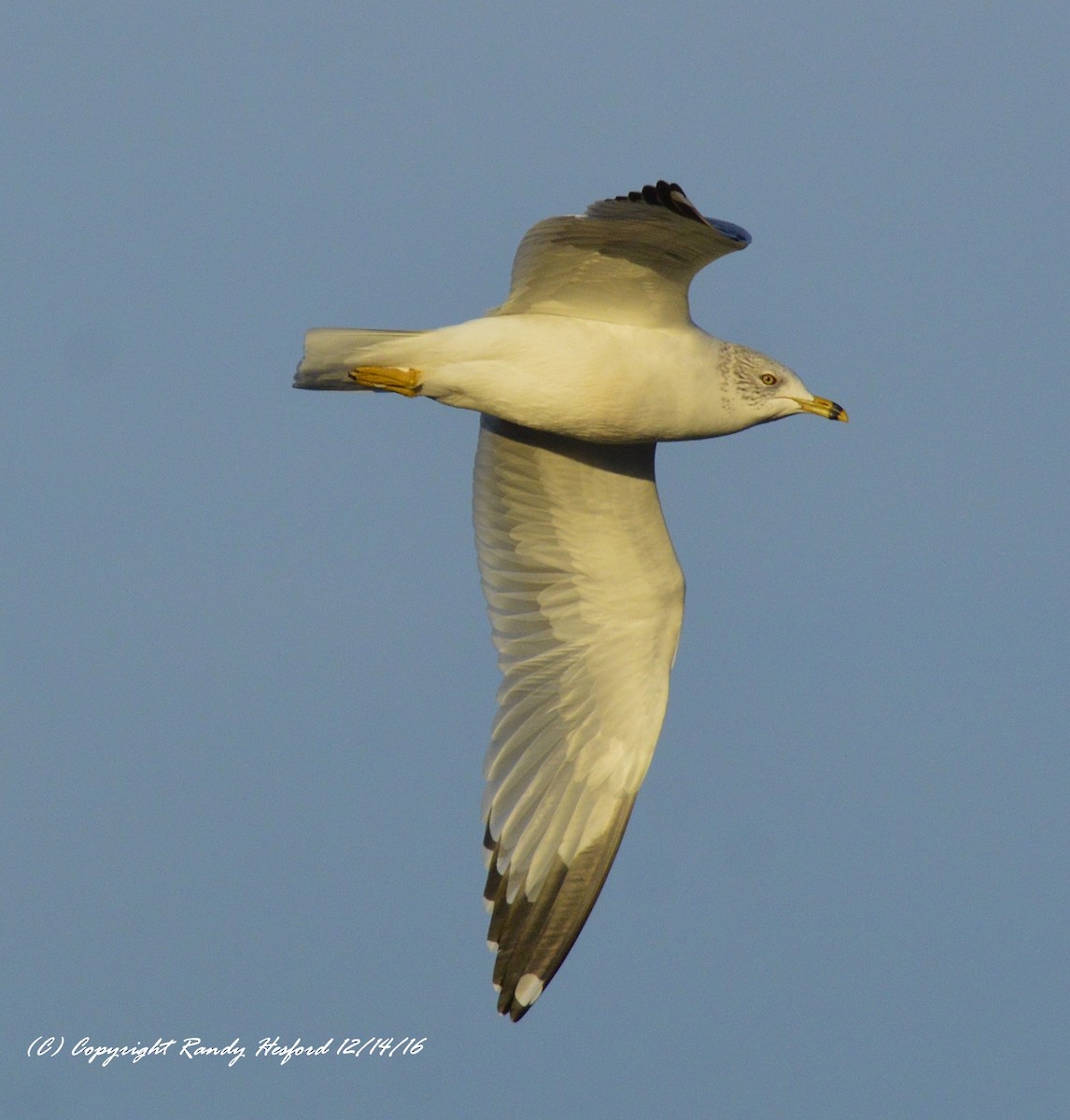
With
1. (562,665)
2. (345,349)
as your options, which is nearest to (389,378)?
(345,349)

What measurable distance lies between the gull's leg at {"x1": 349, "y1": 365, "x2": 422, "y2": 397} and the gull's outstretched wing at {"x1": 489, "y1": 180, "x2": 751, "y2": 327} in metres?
0.66

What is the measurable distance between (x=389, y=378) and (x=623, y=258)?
1367 mm

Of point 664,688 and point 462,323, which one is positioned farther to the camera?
point 664,688

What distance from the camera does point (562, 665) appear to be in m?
11.7

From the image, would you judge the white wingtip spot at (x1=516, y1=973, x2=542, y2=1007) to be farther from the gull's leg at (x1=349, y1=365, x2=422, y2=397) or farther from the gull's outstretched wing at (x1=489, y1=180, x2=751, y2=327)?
the gull's outstretched wing at (x1=489, y1=180, x2=751, y2=327)

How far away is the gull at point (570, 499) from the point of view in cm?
1031

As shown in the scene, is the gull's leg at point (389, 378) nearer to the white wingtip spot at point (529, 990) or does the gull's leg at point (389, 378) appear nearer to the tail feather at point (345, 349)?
the tail feather at point (345, 349)

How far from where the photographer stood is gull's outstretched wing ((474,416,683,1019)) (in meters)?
11.3

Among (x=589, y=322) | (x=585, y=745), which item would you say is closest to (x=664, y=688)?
(x=585, y=745)

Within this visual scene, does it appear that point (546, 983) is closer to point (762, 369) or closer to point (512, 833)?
point (512, 833)

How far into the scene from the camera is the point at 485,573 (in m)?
11.9

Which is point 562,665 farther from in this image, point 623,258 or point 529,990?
point 623,258

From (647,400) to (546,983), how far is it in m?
3.40

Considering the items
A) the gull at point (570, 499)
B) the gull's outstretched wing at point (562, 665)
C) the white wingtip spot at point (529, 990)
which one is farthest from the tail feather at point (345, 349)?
the white wingtip spot at point (529, 990)
